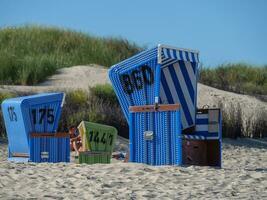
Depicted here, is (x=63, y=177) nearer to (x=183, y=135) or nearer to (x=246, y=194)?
(x=246, y=194)

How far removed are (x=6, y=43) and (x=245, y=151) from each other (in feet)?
43.0

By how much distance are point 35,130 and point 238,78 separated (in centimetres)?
1886

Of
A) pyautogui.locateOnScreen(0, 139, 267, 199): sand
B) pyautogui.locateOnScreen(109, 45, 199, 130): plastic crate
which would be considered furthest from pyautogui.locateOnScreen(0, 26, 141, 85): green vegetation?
pyautogui.locateOnScreen(0, 139, 267, 199): sand

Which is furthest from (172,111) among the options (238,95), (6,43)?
(6,43)

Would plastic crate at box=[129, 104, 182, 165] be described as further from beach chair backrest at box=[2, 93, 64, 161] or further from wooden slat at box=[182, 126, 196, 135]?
beach chair backrest at box=[2, 93, 64, 161]

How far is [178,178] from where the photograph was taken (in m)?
9.16

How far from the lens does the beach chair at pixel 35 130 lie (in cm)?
1223

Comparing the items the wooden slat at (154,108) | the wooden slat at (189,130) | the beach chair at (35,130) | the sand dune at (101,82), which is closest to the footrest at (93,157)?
the beach chair at (35,130)

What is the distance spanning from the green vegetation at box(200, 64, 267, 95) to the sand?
57.8 feet

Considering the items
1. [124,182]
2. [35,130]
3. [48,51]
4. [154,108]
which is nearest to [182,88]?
[154,108]

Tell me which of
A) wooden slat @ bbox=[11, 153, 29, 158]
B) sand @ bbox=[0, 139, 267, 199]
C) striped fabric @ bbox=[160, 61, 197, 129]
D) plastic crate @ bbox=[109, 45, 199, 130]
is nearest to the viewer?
sand @ bbox=[0, 139, 267, 199]

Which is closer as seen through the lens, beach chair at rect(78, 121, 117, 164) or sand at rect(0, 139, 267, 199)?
sand at rect(0, 139, 267, 199)

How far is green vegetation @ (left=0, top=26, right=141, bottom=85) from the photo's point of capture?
23375 millimetres

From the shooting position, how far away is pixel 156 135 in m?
11.1
